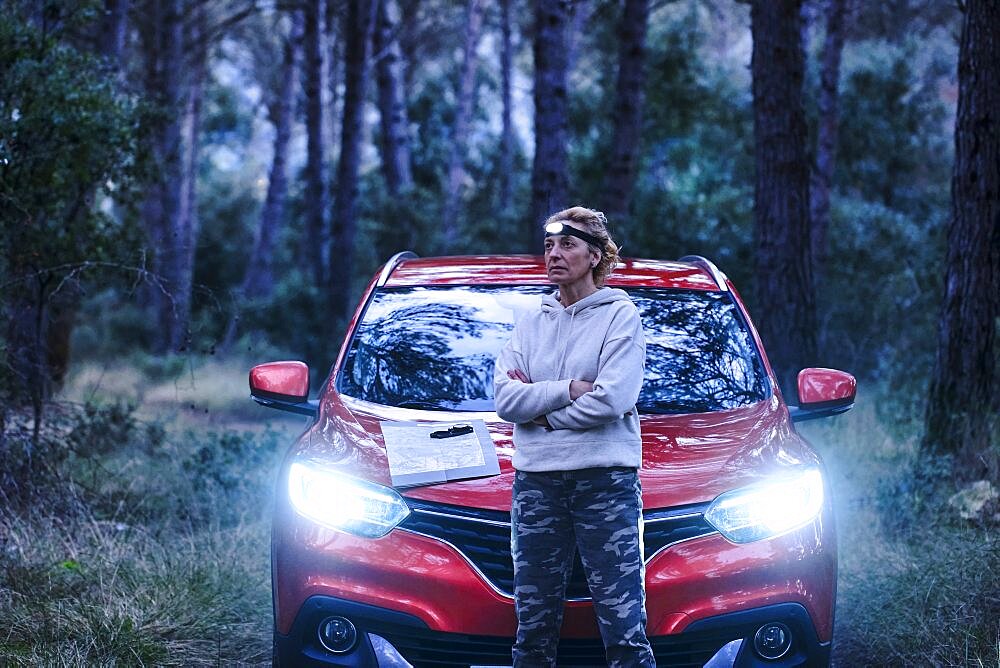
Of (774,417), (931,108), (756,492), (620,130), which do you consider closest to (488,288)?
(774,417)

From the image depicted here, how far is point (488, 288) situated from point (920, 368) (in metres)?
9.11

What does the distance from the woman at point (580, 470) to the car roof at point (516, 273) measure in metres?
1.52

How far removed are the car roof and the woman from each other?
60.0 inches

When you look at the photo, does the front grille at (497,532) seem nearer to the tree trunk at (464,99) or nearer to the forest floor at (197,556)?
the forest floor at (197,556)

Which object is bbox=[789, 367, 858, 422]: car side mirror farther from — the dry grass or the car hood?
the dry grass

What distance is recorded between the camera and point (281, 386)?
5188mm

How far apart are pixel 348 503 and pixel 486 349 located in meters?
1.25

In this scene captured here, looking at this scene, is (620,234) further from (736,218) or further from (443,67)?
(443,67)

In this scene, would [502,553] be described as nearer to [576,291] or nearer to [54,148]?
[576,291]

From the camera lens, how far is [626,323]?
13.3 ft

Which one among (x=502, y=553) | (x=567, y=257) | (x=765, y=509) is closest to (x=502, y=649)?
(x=502, y=553)

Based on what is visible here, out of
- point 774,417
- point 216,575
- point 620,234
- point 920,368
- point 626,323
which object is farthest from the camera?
point 620,234

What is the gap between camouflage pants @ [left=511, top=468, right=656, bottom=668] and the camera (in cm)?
393

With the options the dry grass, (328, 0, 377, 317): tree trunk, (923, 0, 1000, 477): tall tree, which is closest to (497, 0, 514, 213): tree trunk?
(328, 0, 377, 317): tree trunk
